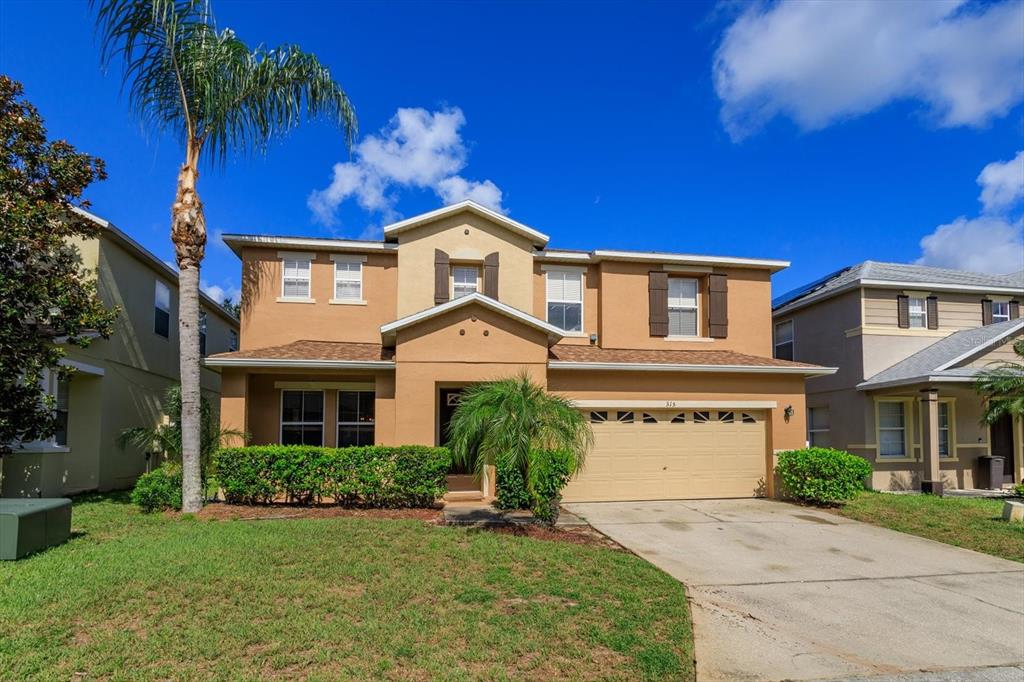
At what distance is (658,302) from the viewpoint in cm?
1608

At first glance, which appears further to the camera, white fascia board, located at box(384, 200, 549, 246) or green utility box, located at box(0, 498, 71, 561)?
white fascia board, located at box(384, 200, 549, 246)

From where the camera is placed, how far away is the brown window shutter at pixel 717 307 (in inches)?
641

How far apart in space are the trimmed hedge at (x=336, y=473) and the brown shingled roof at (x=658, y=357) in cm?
411

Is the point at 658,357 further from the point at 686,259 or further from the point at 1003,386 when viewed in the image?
the point at 1003,386

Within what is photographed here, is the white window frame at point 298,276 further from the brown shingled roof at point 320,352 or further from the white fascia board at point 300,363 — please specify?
the white fascia board at point 300,363

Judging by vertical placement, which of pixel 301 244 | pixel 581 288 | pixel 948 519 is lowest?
pixel 948 519

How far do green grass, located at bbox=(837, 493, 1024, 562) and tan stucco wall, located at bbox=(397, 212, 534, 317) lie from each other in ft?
29.9

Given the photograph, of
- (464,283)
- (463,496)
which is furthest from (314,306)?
(463,496)

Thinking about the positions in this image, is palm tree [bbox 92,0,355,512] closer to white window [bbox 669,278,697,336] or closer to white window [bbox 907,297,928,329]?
white window [bbox 669,278,697,336]

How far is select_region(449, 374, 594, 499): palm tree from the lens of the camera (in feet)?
30.2

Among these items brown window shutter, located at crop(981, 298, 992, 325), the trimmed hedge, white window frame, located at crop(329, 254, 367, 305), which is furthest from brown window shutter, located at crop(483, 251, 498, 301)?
brown window shutter, located at crop(981, 298, 992, 325)

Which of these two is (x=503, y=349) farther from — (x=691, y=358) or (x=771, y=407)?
(x=771, y=407)

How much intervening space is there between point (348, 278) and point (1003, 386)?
1649 centimetres

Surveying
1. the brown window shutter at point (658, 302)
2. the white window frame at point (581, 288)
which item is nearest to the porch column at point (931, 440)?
the brown window shutter at point (658, 302)
